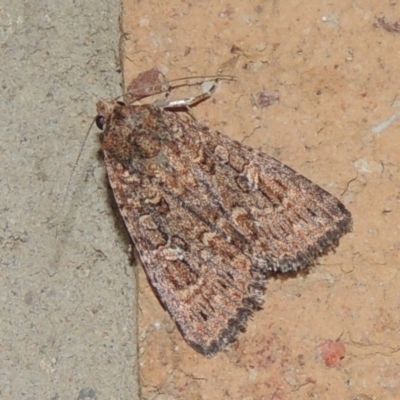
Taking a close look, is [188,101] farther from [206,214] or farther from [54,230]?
[54,230]

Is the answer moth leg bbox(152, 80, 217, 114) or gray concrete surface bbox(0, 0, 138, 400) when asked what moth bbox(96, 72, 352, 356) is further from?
gray concrete surface bbox(0, 0, 138, 400)

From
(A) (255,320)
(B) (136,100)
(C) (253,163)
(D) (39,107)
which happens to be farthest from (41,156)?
(A) (255,320)

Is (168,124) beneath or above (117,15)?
beneath

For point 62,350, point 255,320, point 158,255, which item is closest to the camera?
point 62,350

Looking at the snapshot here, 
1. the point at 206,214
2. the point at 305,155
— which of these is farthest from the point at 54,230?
the point at 305,155

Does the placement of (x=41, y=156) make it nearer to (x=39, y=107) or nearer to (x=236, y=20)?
(x=39, y=107)

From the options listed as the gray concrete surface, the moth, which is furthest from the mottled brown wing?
the gray concrete surface

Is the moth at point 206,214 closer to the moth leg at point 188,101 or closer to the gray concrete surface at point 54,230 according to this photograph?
the moth leg at point 188,101
